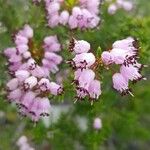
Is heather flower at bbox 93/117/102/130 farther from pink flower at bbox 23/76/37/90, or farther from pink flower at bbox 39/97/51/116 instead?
pink flower at bbox 23/76/37/90

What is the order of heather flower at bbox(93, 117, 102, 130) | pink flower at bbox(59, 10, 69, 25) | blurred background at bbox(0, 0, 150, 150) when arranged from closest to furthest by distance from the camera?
pink flower at bbox(59, 10, 69, 25) → blurred background at bbox(0, 0, 150, 150) → heather flower at bbox(93, 117, 102, 130)

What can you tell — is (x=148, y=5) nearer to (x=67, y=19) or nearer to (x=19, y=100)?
(x=67, y=19)

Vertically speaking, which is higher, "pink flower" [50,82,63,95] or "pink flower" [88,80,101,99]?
"pink flower" [50,82,63,95]

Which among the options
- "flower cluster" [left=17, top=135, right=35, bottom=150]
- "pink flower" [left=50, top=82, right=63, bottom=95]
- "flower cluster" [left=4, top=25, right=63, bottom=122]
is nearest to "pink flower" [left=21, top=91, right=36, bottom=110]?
"flower cluster" [left=4, top=25, right=63, bottom=122]

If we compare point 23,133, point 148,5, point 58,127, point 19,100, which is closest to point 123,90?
point 19,100

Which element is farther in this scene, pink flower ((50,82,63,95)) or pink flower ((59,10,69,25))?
pink flower ((59,10,69,25))

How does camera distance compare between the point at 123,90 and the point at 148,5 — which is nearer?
the point at 123,90

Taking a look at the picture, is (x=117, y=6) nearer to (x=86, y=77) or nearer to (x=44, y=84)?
(x=44, y=84)
